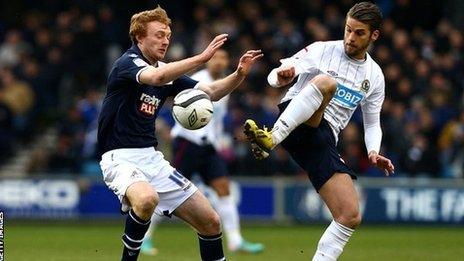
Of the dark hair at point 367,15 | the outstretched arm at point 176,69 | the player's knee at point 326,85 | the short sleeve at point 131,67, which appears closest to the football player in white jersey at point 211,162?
the dark hair at point 367,15

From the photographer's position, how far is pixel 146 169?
372 inches

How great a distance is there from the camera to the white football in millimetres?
9188

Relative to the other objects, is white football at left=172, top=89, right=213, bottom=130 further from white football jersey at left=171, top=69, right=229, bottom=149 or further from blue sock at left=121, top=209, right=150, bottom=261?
white football jersey at left=171, top=69, right=229, bottom=149

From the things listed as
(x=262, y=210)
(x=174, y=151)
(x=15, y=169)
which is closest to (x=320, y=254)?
(x=174, y=151)

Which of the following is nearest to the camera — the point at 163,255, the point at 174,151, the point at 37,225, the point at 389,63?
the point at 163,255

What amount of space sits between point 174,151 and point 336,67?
509cm

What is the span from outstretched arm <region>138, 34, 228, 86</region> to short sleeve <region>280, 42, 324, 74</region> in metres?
0.92

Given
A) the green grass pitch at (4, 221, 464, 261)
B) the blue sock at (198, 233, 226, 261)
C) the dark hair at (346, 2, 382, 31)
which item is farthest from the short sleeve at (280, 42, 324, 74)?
the green grass pitch at (4, 221, 464, 261)

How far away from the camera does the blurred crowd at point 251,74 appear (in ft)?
64.4

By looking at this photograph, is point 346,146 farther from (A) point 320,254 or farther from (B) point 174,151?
(A) point 320,254

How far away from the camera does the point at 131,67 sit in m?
9.12

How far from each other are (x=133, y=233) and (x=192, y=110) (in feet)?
3.73

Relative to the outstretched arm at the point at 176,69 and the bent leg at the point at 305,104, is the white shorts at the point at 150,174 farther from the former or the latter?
the bent leg at the point at 305,104

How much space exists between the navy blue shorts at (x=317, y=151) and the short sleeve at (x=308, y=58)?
33 centimetres
